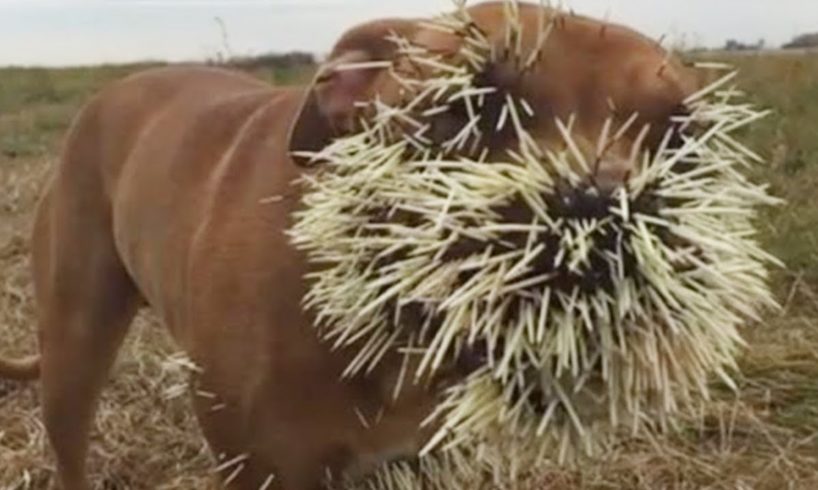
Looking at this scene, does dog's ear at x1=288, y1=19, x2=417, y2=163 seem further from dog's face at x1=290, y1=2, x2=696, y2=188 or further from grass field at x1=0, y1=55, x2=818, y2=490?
grass field at x1=0, y1=55, x2=818, y2=490

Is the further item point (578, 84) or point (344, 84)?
point (344, 84)

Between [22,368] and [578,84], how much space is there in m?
2.86

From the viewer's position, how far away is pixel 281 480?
3.13 m

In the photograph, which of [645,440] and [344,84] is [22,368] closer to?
[645,440]

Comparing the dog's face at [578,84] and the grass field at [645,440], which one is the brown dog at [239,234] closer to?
the dog's face at [578,84]

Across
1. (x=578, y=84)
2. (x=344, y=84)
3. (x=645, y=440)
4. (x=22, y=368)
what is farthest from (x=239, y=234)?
(x=22, y=368)

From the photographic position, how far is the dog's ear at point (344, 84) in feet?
9.09

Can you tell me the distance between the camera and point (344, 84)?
9.20ft

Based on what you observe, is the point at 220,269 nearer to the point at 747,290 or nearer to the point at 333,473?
the point at 333,473

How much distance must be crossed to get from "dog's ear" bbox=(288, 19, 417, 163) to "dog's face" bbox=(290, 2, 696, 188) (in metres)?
0.16

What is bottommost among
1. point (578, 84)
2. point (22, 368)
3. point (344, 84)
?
point (22, 368)

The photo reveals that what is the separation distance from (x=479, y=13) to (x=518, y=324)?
0.51m

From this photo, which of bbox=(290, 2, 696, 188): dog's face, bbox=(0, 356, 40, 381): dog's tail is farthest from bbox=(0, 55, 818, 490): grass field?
bbox=(290, 2, 696, 188): dog's face

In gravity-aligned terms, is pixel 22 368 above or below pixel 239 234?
below
